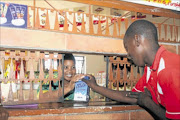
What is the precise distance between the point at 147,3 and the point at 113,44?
602mm

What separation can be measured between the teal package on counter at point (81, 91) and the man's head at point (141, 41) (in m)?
0.78

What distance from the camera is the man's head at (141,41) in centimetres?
130

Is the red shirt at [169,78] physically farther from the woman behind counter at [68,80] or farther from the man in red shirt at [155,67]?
the woman behind counter at [68,80]

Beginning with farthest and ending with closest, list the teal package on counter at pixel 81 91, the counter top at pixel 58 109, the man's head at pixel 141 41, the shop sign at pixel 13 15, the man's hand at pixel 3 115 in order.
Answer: the teal package on counter at pixel 81 91
the shop sign at pixel 13 15
the counter top at pixel 58 109
the man's hand at pixel 3 115
the man's head at pixel 141 41

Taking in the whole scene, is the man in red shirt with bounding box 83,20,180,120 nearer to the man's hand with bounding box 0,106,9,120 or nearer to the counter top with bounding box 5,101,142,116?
the counter top with bounding box 5,101,142,116

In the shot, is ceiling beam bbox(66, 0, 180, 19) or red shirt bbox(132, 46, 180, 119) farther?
ceiling beam bbox(66, 0, 180, 19)

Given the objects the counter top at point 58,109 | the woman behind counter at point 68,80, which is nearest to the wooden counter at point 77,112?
the counter top at point 58,109

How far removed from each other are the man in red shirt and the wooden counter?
300 mm

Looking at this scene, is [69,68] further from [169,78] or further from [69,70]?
[169,78]

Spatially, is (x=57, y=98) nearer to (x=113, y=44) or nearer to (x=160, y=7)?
(x=113, y=44)

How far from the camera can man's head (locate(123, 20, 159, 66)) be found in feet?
4.25

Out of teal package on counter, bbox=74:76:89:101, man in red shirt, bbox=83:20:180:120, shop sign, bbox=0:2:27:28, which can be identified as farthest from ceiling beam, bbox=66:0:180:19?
man in red shirt, bbox=83:20:180:120

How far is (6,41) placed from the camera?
1.85m

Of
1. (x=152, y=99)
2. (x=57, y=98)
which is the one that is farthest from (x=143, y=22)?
(x=57, y=98)
